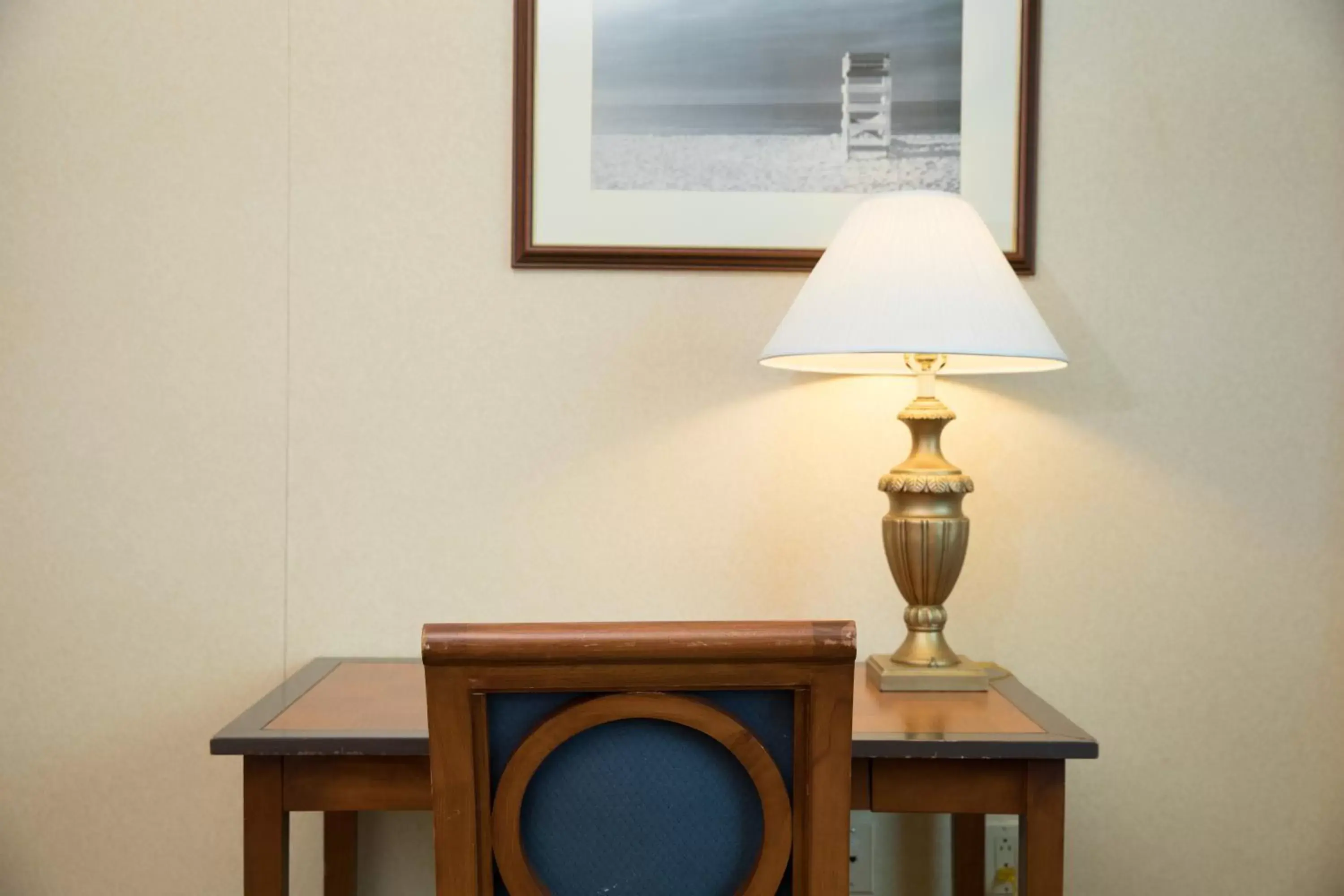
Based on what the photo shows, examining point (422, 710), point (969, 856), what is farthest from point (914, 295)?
point (969, 856)

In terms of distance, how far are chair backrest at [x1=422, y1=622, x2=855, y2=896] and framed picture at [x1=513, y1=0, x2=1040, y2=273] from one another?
94 cm

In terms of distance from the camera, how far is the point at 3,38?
1.70 m

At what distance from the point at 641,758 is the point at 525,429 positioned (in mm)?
877

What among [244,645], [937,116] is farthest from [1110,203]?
[244,645]

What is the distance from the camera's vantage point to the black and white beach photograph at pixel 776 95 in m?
1.73

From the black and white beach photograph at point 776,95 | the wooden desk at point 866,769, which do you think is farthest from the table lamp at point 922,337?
the black and white beach photograph at point 776,95

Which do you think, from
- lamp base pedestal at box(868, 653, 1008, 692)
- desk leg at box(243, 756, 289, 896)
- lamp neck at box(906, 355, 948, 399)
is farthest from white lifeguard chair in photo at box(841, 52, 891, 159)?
desk leg at box(243, 756, 289, 896)

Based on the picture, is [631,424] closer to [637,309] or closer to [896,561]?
[637,309]

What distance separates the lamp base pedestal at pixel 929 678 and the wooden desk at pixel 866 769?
109 millimetres

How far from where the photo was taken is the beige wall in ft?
5.61

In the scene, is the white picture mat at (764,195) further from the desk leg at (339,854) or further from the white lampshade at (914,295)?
the desk leg at (339,854)

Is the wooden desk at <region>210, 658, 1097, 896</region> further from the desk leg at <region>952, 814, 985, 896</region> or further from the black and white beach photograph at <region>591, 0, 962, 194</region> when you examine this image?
the black and white beach photograph at <region>591, 0, 962, 194</region>

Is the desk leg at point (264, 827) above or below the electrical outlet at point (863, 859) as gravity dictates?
above

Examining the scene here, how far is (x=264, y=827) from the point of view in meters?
1.29
